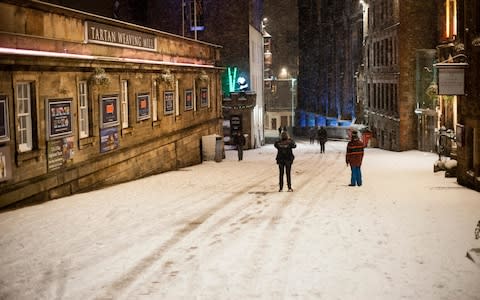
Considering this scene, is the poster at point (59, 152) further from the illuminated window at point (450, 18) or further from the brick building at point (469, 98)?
the illuminated window at point (450, 18)

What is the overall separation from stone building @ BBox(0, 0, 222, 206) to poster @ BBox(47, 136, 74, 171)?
0.02 meters

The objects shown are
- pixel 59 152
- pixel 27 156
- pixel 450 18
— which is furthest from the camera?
pixel 450 18

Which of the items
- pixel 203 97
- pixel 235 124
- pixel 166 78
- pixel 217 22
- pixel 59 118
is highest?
pixel 217 22

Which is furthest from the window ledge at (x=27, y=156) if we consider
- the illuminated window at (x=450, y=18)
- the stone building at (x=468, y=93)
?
the illuminated window at (x=450, y=18)

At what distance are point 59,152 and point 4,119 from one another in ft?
8.46

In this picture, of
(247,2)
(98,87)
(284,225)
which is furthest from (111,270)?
(247,2)

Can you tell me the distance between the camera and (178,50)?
28750mm

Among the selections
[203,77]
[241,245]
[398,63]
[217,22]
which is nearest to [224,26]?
[217,22]

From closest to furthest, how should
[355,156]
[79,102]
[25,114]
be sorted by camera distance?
[25,114] < [79,102] < [355,156]

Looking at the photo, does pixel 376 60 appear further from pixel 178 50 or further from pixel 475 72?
pixel 475 72

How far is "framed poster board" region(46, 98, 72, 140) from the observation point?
15.6m

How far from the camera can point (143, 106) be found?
75.3ft

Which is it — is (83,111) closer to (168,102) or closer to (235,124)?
(168,102)

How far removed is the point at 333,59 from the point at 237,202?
63910mm
